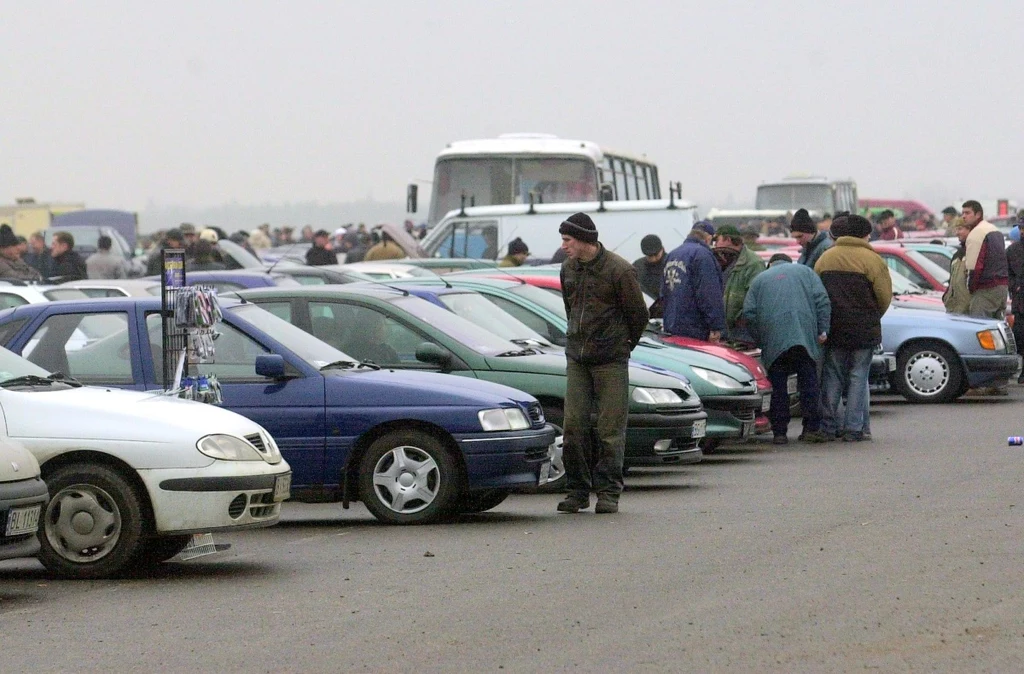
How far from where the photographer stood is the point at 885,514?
35.0 feet

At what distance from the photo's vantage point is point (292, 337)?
1127 centimetres

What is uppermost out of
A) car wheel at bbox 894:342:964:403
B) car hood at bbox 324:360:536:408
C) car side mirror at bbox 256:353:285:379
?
car side mirror at bbox 256:353:285:379

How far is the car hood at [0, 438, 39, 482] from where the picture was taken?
8157mm

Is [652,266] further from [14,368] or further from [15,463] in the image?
[15,463]

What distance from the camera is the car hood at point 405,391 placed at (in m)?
10.8

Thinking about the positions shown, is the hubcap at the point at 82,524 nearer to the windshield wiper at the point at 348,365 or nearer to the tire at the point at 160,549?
the tire at the point at 160,549

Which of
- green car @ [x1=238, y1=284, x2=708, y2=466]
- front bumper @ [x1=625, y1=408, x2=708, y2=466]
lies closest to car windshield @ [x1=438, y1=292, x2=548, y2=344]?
green car @ [x1=238, y1=284, x2=708, y2=466]

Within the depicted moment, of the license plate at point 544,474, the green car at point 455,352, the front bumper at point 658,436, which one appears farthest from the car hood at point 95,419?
the front bumper at point 658,436

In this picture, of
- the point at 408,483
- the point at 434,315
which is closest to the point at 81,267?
the point at 434,315

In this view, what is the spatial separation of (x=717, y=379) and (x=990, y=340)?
5.94 meters

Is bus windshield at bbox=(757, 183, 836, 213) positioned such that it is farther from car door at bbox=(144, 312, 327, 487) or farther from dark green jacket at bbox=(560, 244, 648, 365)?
car door at bbox=(144, 312, 327, 487)

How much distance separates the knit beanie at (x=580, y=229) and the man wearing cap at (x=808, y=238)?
537 cm

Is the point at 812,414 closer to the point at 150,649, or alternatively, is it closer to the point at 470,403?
the point at 470,403

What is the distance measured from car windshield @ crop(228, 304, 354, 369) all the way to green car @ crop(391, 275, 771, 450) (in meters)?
2.29
